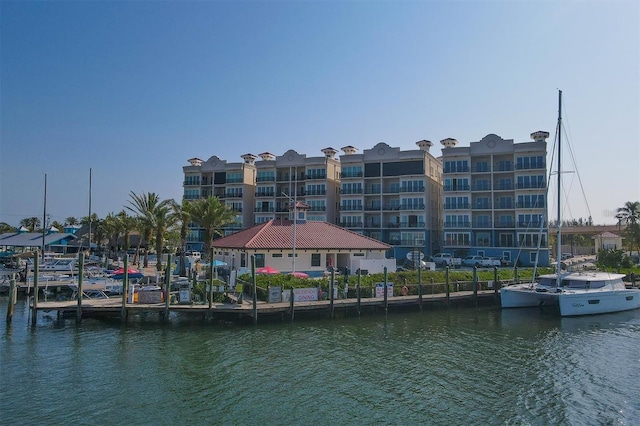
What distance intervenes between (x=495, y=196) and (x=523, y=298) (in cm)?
3508

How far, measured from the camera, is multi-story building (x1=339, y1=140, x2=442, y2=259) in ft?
234

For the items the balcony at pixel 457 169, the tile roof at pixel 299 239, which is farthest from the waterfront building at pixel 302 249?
the balcony at pixel 457 169

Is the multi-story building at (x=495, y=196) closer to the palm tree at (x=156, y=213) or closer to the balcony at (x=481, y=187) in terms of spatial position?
the balcony at (x=481, y=187)

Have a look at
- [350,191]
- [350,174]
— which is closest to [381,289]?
[350,191]

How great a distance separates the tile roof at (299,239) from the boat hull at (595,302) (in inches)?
726

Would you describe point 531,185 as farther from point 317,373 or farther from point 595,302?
point 317,373

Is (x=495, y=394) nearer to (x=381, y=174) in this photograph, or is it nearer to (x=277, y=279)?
(x=277, y=279)

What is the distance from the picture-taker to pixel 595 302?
34.6m

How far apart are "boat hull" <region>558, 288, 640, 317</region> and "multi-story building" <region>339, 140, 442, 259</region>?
34.6 m

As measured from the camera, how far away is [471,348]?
971 inches

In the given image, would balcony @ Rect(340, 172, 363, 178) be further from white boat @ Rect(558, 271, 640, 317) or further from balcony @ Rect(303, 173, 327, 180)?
white boat @ Rect(558, 271, 640, 317)

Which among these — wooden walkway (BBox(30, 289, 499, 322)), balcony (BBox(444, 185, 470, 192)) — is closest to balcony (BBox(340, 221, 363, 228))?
balcony (BBox(444, 185, 470, 192))

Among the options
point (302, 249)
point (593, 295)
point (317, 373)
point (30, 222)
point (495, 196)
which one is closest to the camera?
point (317, 373)

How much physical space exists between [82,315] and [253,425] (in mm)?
20370
